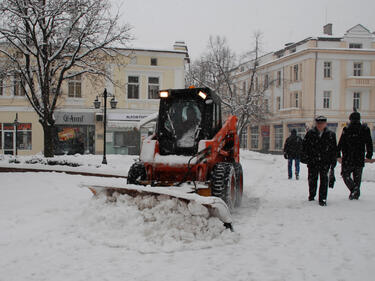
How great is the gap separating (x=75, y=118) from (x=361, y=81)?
2785 cm

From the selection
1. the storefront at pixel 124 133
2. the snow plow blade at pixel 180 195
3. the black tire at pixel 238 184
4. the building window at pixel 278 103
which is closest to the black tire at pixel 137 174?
the snow plow blade at pixel 180 195

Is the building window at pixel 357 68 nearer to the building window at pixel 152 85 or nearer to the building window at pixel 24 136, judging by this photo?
Result: the building window at pixel 152 85

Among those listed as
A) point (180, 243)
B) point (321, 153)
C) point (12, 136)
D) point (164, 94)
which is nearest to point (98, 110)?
point (12, 136)

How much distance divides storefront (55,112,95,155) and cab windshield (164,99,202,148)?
18894 mm

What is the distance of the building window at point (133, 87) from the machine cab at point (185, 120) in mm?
19181

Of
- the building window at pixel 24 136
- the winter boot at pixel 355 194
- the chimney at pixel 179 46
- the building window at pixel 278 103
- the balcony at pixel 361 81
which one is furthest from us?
the building window at pixel 278 103

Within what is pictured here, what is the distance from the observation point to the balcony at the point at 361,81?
36406 mm

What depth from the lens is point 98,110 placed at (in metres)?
25.2

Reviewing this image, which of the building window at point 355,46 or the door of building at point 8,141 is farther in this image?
the building window at point 355,46

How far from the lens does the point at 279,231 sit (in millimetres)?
5316

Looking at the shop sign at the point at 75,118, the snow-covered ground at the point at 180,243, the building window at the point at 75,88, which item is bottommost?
the snow-covered ground at the point at 180,243

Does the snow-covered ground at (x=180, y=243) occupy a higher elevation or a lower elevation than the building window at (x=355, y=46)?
lower

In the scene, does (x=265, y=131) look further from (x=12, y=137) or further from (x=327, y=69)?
(x=12, y=137)

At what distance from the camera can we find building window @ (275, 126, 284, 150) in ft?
132
